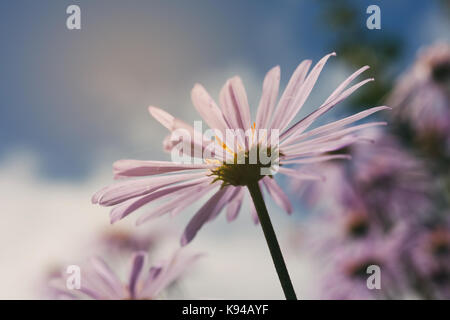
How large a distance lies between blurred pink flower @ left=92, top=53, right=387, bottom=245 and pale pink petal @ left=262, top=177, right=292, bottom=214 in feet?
0.22

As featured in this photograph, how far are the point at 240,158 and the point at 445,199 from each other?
149 centimetres

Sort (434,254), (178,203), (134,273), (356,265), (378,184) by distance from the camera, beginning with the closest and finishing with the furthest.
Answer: (178,203)
(134,273)
(434,254)
(356,265)
(378,184)

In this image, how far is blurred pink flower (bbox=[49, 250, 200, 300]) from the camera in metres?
0.77

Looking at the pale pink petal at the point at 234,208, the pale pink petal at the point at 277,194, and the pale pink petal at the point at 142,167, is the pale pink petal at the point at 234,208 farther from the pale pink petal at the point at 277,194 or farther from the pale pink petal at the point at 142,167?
the pale pink petal at the point at 142,167

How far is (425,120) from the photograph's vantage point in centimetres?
254

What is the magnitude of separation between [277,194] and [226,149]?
14 centimetres

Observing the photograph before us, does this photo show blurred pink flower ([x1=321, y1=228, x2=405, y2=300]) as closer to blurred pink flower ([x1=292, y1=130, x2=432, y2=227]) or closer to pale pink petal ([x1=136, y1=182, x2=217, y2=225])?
blurred pink flower ([x1=292, y1=130, x2=432, y2=227])

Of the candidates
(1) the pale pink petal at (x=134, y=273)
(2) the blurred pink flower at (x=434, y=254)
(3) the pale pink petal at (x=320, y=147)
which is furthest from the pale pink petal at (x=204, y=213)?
(2) the blurred pink flower at (x=434, y=254)

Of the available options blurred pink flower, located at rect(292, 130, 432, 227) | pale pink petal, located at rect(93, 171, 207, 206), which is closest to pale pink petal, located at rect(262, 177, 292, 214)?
pale pink petal, located at rect(93, 171, 207, 206)

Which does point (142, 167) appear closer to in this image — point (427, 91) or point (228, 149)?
point (228, 149)

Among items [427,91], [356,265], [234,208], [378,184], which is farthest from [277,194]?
[427,91]

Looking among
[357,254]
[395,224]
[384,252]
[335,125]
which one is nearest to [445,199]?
[395,224]

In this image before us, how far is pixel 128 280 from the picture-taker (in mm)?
823
